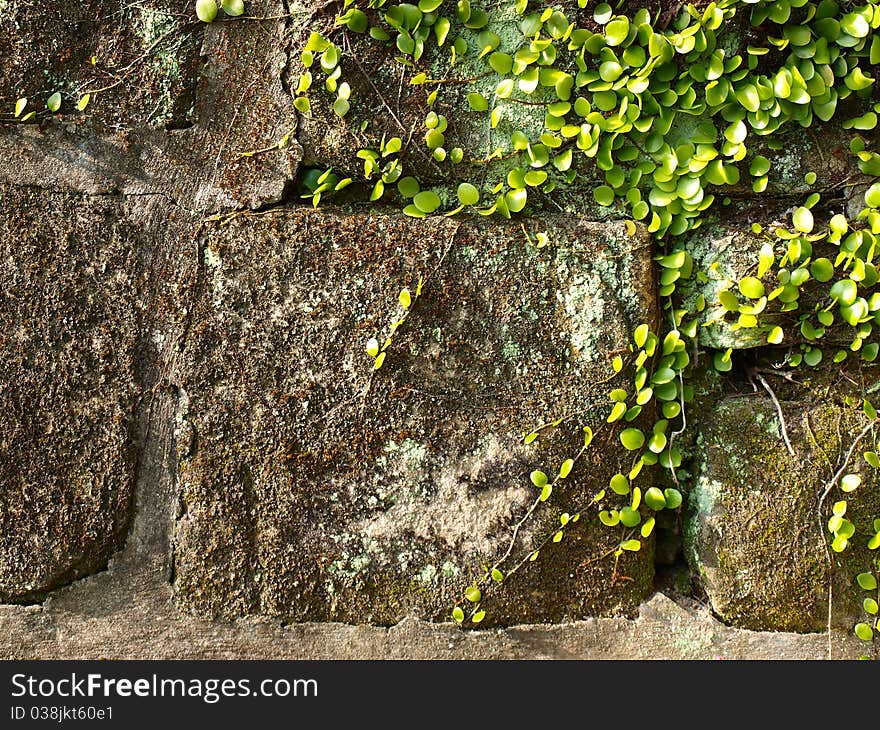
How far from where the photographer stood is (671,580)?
1.16m

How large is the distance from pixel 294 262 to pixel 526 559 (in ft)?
1.82

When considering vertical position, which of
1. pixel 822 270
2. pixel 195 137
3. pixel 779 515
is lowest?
pixel 779 515

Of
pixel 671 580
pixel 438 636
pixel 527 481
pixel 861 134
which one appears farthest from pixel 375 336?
pixel 861 134

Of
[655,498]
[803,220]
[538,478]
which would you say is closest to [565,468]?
[538,478]

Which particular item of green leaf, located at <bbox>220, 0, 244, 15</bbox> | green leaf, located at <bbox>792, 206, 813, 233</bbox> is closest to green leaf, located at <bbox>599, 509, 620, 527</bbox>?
green leaf, located at <bbox>792, 206, 813, 233</bbox>

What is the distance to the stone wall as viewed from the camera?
1.08m

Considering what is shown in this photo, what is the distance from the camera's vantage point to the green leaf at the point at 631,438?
109 cm

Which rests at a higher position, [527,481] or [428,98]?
[428,98]

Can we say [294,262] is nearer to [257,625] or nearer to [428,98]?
[428,98]

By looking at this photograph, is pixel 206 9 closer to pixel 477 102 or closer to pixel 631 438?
pixel 477 102

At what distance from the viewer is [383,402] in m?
1.09

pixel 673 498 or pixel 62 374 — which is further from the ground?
pixel 62 374

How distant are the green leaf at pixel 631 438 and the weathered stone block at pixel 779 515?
11cm

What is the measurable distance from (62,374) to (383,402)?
47cm
